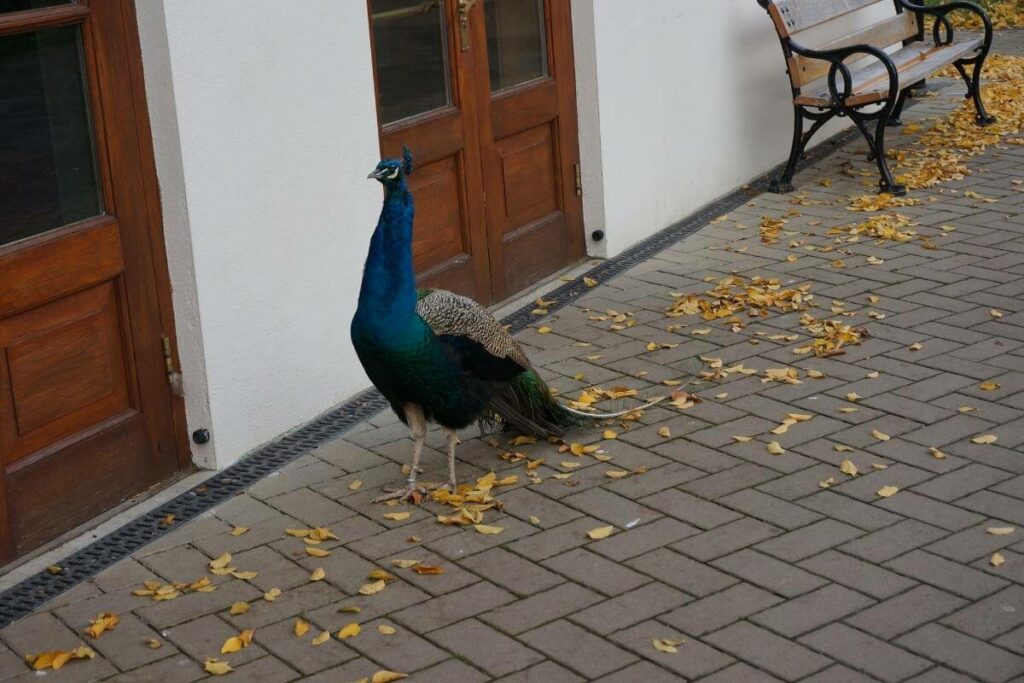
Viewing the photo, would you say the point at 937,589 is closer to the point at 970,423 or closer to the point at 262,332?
the point at 970,423

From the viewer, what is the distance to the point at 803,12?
942 cm

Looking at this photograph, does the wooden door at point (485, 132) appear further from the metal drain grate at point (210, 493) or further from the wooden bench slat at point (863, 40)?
the wooden bench slat at point (863, 40)

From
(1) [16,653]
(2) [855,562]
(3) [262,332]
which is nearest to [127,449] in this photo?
(3) [262,332]

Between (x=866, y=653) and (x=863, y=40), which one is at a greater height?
(x=863, y=40)

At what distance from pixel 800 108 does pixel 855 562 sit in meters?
5.24

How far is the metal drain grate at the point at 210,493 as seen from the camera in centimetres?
474

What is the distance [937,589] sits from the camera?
4348mm

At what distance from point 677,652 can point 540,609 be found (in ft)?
1.67

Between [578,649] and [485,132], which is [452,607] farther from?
[485,132]

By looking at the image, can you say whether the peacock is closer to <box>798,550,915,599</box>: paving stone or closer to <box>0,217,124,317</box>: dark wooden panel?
<box>0,217,124,317</box>: dark wooden panel

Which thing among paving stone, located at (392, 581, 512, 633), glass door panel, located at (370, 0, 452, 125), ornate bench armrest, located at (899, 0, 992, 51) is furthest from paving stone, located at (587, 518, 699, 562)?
ornate bench armrest, located at (899, 0, 992, 51)

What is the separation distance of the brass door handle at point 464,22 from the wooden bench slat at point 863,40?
299 cm

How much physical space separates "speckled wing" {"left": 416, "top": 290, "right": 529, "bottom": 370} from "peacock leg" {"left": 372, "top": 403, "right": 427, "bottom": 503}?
32 centimetres

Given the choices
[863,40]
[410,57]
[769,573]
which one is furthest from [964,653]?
[863,40]
